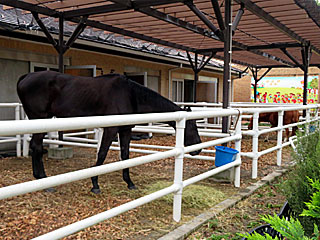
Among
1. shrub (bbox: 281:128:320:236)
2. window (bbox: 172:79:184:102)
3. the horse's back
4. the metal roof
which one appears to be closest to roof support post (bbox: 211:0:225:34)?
the metal roof

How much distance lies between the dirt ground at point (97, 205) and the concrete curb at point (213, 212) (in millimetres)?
99

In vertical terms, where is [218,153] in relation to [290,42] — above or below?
below

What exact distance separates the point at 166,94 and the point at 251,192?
876 cm

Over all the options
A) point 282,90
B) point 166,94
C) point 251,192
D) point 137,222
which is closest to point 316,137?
point 251,192

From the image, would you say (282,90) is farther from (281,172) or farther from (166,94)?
(281,172)

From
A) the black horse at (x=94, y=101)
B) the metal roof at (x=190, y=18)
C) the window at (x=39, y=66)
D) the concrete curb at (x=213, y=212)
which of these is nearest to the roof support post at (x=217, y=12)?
the metal roof at (x=190, y=18)

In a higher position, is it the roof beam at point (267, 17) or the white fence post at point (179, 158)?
the roof beam at point (267, 17)

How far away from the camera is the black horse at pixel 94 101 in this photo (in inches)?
174

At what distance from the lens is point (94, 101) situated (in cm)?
458

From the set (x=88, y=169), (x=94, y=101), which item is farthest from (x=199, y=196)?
(x=88, y=169)

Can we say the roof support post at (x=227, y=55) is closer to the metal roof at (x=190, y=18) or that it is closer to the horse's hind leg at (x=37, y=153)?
the metal roof at (x=190, y=18)

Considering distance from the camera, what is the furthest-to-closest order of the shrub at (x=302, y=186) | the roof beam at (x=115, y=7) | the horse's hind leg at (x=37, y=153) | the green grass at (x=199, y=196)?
the roof beam at (x=115, y=7)
the horse's hind leg at (x=37, y=153)
the green grass at (x=199, y=196)
the shrub at (x=302, y=186)

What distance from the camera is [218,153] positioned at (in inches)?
174

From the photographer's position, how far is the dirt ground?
9.69ft
